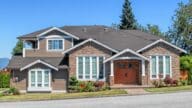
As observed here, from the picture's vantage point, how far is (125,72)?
43062mm

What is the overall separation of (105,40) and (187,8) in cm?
2564

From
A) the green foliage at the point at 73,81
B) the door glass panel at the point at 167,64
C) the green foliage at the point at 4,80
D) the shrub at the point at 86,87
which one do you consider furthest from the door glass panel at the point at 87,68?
the green foliage at the point at 4,80

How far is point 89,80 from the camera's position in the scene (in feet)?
136

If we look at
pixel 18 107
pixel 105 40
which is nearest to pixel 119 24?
pixel 105 40

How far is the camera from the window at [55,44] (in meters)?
44.9

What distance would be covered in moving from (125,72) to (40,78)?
8197 mm

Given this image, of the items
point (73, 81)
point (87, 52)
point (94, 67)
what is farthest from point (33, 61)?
point (94, 67)

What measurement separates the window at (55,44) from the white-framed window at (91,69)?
3.90 meters

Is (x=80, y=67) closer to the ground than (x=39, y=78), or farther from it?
farther from it

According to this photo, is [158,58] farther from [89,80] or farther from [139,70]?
[89,80]

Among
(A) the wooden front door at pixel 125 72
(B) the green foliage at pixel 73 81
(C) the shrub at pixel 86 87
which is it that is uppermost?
(A) the wooden front door at pixel 125 72

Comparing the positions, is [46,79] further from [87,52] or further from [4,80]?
[4,80]

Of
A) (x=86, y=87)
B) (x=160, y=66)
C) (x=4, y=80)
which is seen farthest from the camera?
(x=4, y=80)

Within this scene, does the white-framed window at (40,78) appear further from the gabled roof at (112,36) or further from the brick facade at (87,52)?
the gabled roof at (112,36)
